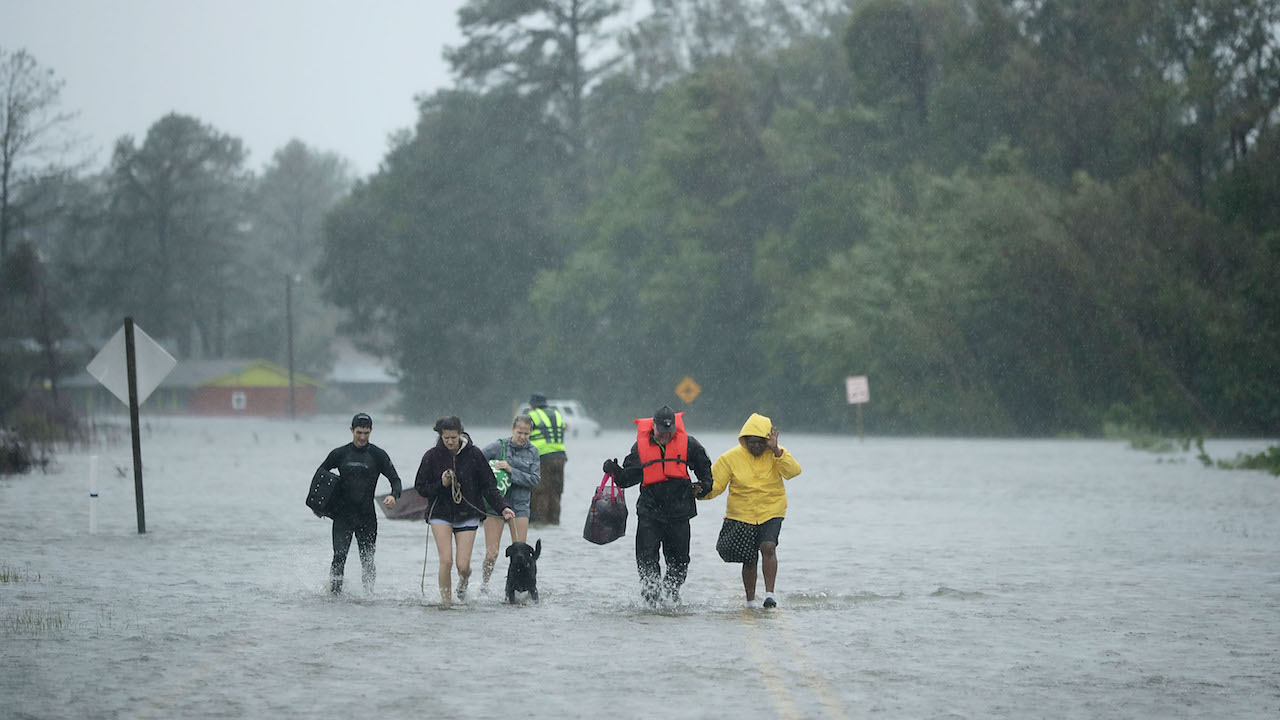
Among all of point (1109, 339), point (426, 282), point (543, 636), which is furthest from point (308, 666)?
point (426, 282)

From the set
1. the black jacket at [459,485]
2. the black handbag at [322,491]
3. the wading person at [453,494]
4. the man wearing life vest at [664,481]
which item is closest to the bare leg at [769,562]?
the man wearing life vest at [664,481]

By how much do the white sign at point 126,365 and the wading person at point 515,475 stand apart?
7.06 metres

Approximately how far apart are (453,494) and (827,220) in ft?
215

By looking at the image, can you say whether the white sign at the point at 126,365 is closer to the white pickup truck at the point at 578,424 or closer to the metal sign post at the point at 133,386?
the metal sign post at the point at 133,386

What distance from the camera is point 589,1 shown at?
305 feet

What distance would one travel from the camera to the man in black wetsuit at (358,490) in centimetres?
1338

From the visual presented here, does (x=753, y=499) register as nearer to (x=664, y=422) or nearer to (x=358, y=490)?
(x=664, y=422)

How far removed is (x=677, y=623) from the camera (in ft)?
39.5

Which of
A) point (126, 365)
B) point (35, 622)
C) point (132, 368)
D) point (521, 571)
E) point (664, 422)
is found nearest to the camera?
point (35, 622)

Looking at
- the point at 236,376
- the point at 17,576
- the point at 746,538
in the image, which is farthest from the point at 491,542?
the point at 236,376

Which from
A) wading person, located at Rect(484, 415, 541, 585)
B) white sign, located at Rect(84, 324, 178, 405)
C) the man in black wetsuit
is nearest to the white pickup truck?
white sign, located at Rect(84, 324, 178, 405)

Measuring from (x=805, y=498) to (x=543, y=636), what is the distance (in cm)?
1651

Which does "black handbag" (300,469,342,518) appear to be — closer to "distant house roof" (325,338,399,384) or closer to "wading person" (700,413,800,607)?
"wading person" (700,413,800,607)

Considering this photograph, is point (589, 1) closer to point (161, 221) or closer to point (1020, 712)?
point (161, 221)
